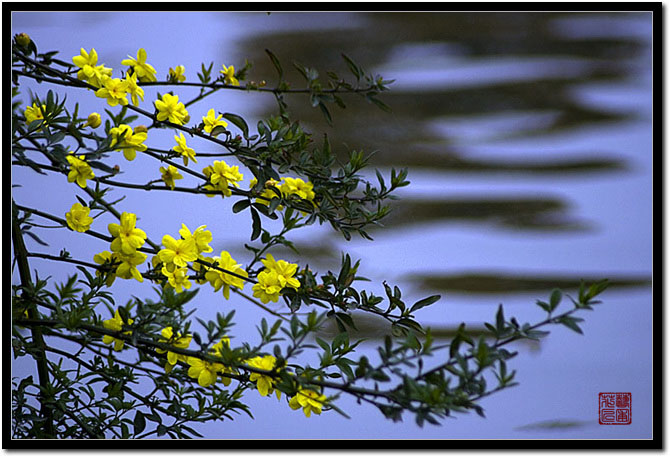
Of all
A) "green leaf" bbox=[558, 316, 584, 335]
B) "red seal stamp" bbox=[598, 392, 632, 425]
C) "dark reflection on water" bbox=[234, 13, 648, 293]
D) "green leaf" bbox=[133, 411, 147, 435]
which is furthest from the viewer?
"dark reflection on water" bbox=[234, 13, 648, 293]

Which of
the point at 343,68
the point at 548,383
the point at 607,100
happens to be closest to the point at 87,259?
the point at 343,68

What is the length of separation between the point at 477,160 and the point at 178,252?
1.00 metres

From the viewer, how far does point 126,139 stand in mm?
750

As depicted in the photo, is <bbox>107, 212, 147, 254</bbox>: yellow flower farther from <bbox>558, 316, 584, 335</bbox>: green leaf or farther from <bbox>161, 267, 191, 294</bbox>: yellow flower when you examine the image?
<bbox>558, 316, 584, 335</bbox>: green leaf

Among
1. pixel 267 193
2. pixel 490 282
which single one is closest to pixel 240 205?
pixel 267 193

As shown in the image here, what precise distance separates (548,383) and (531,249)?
32 cm

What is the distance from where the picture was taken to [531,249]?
1.51 m

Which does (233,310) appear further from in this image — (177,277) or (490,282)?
(490,282)

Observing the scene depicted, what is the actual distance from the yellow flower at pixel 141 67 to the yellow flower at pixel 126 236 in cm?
22

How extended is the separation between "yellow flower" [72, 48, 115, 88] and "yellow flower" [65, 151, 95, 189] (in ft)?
0.36

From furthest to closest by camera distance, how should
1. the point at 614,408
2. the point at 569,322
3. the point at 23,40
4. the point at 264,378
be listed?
the point at 614,408 → the point at 23,40 → the point at 264,378 → the point at 569,322

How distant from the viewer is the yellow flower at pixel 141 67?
→ 844mm

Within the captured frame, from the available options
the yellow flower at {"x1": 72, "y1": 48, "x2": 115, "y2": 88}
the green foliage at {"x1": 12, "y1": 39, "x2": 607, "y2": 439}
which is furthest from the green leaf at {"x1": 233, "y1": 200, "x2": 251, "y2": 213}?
the yellow flower at {"x1": 72, "y1": 48, "x2": 115, "y2": 88}

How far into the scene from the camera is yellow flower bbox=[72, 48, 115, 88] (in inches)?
31.1
